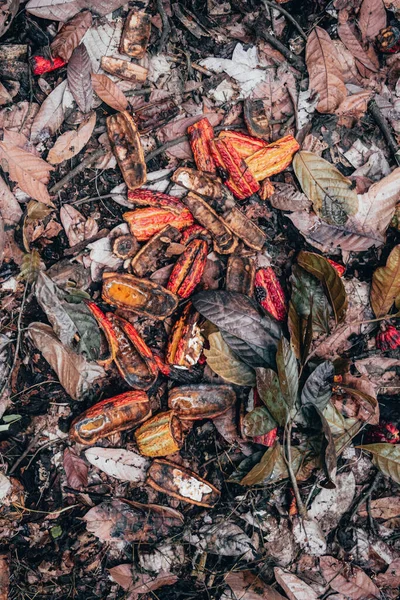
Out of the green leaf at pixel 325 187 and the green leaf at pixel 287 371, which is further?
the green leaf at pixel 325 187

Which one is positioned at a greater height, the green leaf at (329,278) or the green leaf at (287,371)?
the green leaf at (329,278)

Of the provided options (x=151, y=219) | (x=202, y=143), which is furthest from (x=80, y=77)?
(x=151, y=219)

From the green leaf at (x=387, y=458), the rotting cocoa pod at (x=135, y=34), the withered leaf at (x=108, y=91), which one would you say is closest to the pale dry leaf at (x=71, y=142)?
the withered leaf at (x=108, y=91)

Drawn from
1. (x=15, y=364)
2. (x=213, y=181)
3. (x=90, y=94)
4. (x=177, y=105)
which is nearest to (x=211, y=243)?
(x=213, y=181)

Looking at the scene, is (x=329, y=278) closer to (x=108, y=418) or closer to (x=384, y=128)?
(x=384, y=128)

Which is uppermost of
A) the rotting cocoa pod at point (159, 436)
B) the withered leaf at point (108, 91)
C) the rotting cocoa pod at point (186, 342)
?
the withered leaf at point (108, 91)

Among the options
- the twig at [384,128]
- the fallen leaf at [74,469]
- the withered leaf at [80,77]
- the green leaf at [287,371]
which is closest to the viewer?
the green leaf at [287,371]

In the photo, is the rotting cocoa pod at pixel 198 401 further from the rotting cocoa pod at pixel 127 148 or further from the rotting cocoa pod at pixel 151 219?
the rotting cocoa pod at pixel 127 148

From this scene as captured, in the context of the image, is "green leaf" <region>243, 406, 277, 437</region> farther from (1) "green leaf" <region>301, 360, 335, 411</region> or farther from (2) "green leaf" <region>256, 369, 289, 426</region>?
(1) "green leaf" <region>301, 360, 335, 411</region>

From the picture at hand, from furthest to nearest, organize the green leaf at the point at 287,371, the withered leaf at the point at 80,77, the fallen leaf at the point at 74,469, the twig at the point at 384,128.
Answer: the twig at the point at 384,128, the fallen leaf at the point at 74,469, the withered leaf at the point at 80,77, the green leaf at the point at 287,371
